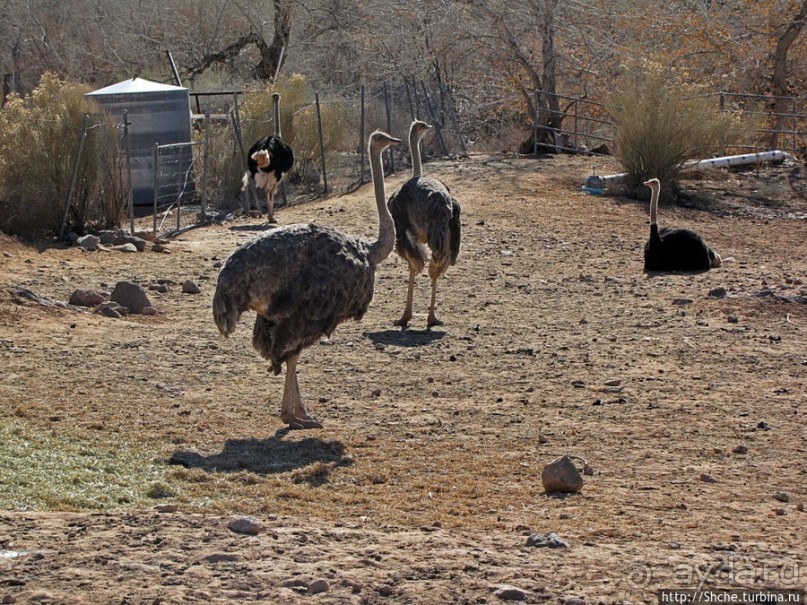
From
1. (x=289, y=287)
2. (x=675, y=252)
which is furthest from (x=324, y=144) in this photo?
(x=289, y=287)

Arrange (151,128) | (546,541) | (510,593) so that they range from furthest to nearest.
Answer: (151,128), (546,541), (510,593)

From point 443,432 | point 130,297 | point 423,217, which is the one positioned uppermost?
point 423,217

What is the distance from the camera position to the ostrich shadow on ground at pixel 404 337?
9.09m

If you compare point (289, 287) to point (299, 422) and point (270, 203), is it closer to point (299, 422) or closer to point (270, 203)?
point (299, 422)

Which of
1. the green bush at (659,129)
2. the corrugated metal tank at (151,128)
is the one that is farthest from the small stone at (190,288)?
the green bush at (659,129)

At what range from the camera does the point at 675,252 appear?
39.9ft

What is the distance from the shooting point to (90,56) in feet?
98.6

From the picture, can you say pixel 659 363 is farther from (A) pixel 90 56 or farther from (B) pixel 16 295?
(A) pixel 90 56

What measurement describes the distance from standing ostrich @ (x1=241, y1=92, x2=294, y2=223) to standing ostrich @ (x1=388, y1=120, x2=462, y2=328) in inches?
234

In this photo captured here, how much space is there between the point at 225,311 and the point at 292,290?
0.38m

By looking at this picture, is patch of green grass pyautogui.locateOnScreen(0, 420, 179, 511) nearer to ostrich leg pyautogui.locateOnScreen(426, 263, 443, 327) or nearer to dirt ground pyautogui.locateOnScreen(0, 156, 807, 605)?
dirt ground pyautogui.locateOnScreen(0, 156, 807, 605)

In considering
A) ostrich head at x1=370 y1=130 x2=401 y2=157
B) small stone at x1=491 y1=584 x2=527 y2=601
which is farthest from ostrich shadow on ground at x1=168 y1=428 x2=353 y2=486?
ostrich head at x1=370 y1=130 x2=401 y2=157

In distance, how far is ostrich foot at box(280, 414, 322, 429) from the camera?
22.1 ft

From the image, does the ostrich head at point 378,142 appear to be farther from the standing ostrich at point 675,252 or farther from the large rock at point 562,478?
the standing ostrich at point 675,252
